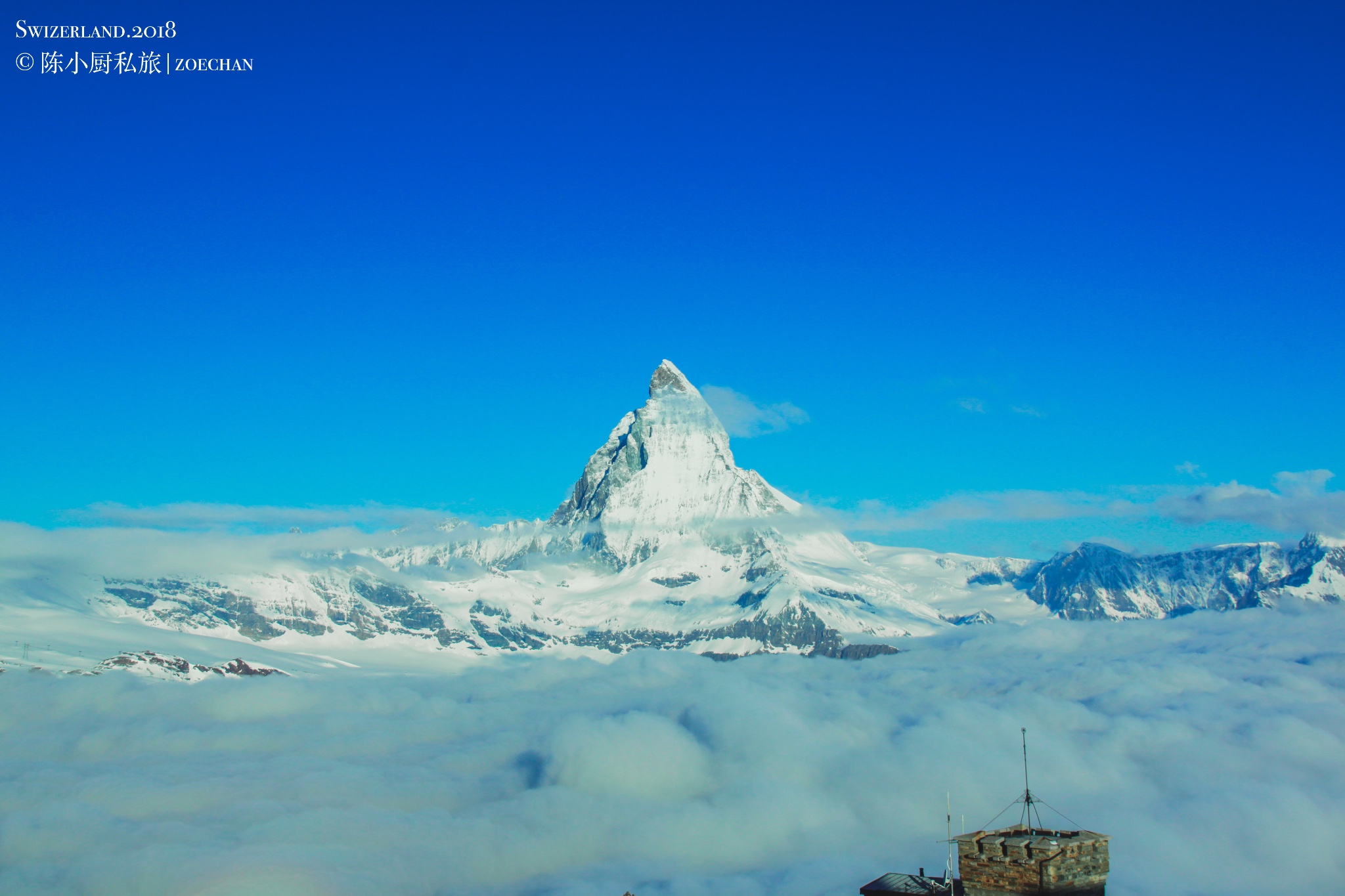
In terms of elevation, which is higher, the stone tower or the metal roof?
the stone tower

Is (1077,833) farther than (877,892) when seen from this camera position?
No

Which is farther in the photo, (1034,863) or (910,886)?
(910,886)

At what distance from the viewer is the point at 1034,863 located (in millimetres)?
79125

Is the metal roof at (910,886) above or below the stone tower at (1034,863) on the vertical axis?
below

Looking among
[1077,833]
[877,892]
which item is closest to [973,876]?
[1077,833]

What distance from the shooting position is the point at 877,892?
106625 millimetres

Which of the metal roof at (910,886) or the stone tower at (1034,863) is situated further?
the metal roof at (910,886)

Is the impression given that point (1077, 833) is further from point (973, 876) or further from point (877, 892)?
point (877, 892)

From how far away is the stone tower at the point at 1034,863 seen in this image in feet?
258

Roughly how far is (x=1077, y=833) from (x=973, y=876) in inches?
344

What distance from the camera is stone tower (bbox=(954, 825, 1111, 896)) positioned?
7862cm

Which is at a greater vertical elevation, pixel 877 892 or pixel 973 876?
pixel 973 876

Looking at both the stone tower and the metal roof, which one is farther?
the metal roof

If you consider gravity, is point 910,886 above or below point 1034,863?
below
